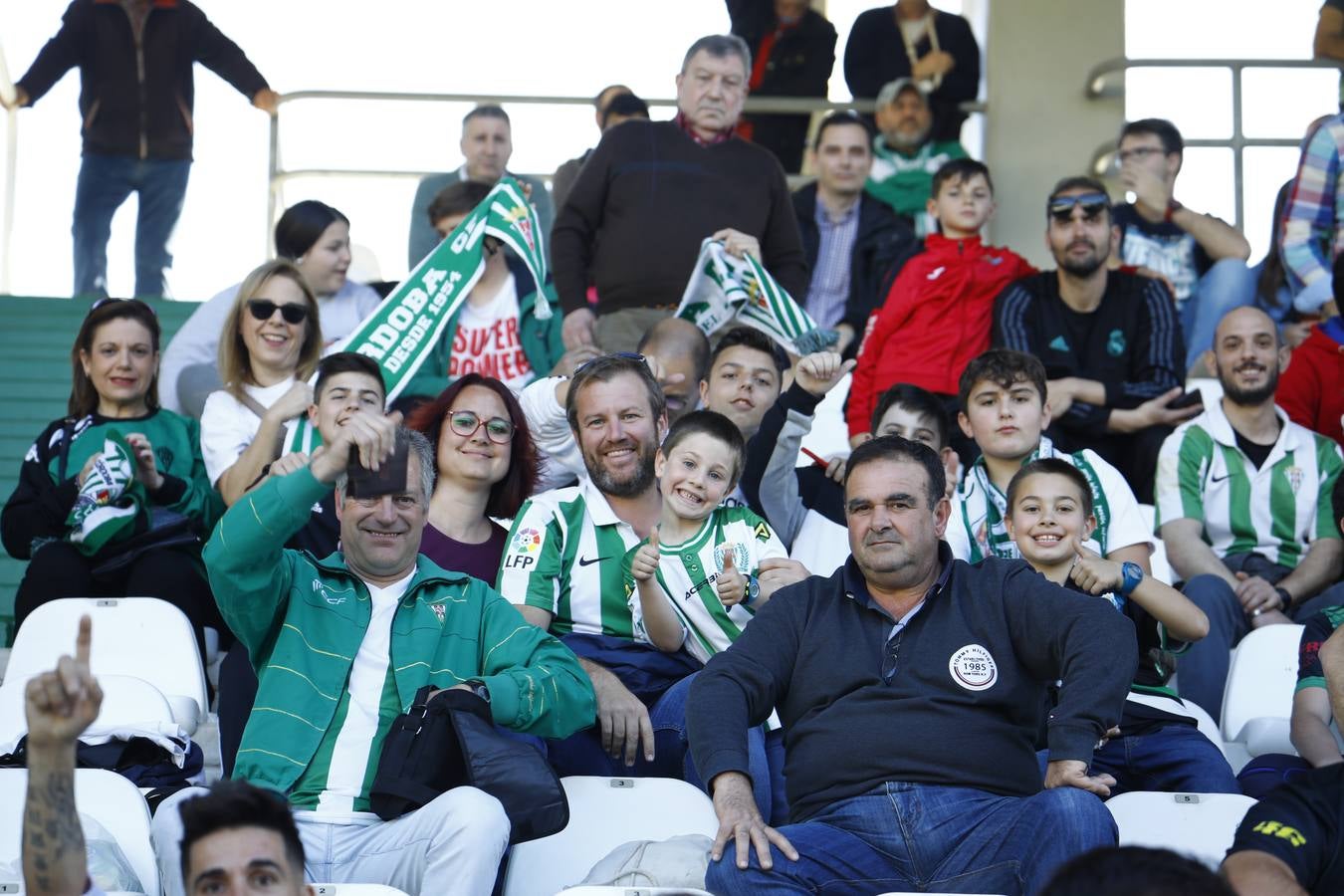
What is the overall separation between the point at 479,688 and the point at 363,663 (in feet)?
0.91

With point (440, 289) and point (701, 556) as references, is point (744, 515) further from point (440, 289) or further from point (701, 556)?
point (440, 289)

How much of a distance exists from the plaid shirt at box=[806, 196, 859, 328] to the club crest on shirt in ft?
9.47

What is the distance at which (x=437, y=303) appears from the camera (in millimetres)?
5484

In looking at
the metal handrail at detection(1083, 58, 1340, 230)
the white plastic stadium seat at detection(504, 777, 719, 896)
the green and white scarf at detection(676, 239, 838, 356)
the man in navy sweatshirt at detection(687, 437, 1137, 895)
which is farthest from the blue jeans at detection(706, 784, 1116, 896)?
the metal handrail at detection(1083, 58, 1340, 230)

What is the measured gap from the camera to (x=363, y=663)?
10.7ft

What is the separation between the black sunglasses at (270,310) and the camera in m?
4.99

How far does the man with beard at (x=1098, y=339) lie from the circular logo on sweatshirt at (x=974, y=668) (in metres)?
2.35

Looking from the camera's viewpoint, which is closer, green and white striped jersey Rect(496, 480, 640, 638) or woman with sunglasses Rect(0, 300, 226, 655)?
green and white striped jersey Rect(496, 480, 640, 638)

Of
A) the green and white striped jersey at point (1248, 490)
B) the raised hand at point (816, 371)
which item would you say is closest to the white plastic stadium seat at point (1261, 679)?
the green and white striped jersey at point (1248, 490)

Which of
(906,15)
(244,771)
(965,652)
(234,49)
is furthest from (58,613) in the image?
(906,15)

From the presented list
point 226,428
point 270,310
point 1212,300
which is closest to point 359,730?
point 226,428

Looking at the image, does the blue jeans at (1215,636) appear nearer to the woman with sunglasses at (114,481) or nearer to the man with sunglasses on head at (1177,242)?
the man with sunglasses on head at (1177,242)

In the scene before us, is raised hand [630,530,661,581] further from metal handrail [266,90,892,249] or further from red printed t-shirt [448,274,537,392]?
metal handrail [266,90,892,249]

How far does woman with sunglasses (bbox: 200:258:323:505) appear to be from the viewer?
479cm
